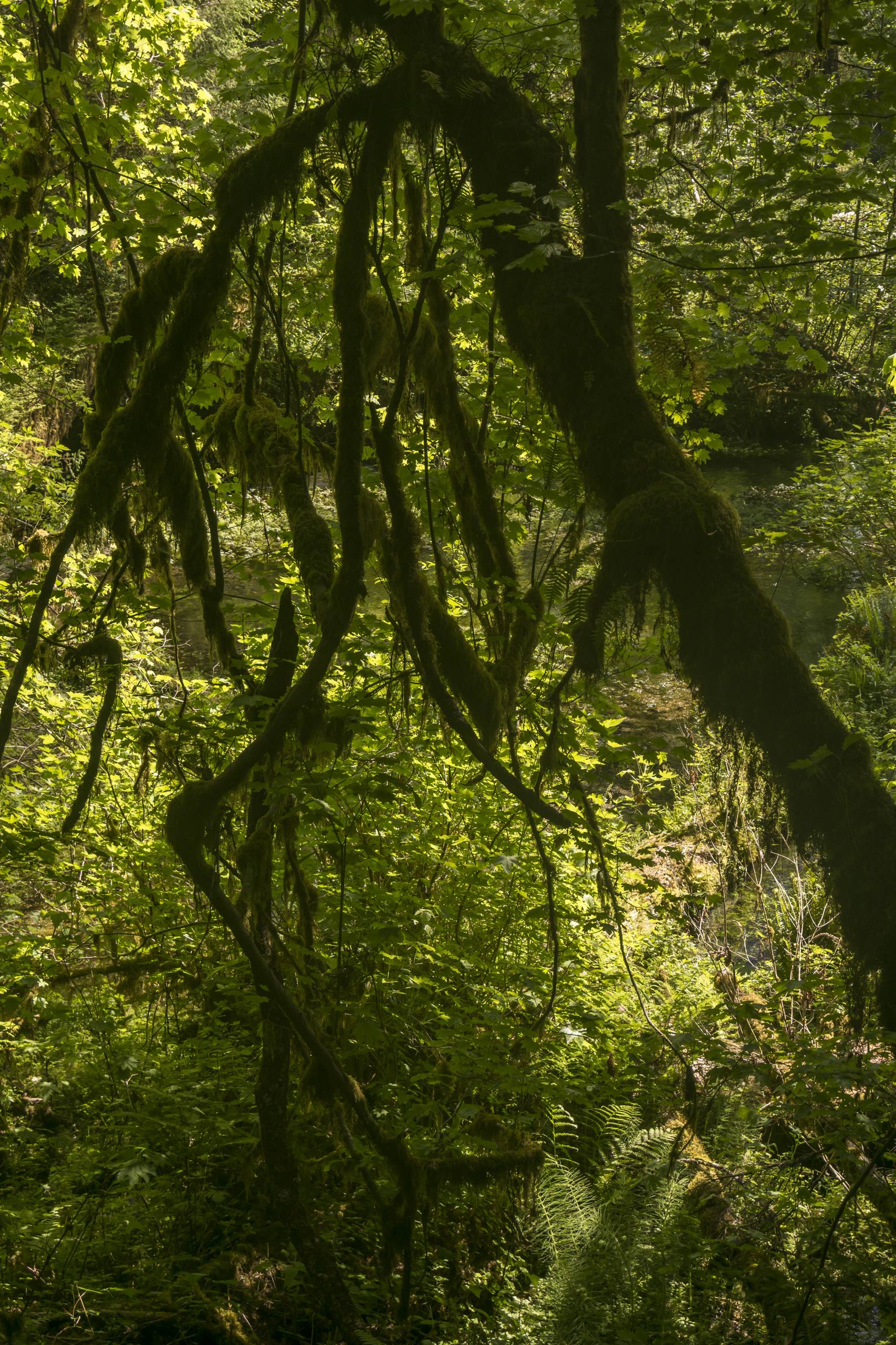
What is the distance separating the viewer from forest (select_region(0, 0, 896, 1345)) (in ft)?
8.81

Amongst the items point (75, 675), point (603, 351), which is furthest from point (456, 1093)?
point (603, 351)

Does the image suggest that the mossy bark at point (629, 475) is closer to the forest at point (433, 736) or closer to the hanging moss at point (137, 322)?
the forest at point (433, 736)

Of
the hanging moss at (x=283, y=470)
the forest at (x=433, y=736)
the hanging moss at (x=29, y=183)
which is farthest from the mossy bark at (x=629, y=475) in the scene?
the hanging moss at (x=29, y=183)

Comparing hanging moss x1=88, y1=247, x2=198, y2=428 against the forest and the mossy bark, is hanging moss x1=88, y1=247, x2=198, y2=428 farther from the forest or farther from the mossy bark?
the mossy bark

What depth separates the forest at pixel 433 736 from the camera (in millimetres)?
2686

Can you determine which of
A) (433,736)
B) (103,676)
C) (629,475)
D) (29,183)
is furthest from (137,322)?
(29,183)

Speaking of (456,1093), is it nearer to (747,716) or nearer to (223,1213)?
(223,1213)

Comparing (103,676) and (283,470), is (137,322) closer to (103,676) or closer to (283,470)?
(283,470)

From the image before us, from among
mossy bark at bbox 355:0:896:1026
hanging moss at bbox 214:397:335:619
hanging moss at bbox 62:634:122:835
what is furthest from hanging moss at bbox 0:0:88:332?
mossy bark at bbox 355:0:896:1026

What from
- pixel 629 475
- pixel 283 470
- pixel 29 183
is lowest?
pixel 629 475

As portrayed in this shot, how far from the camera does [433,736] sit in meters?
5.01

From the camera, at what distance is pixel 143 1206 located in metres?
4.20

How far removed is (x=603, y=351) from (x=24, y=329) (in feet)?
18.4

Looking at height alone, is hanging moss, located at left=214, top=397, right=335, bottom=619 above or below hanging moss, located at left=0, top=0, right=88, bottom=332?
below
